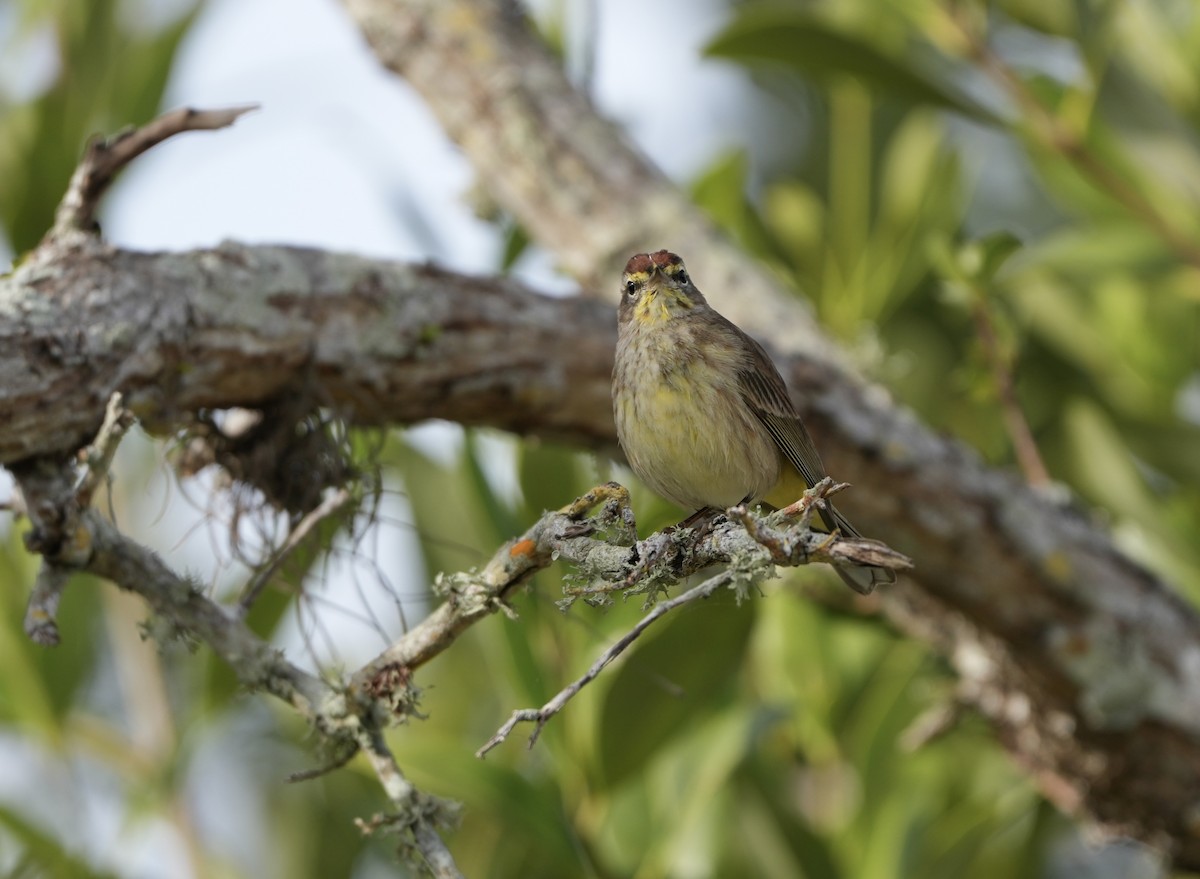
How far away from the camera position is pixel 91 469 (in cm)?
288

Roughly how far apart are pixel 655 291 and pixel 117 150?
141 centimetres

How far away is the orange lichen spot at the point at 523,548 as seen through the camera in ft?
8.14

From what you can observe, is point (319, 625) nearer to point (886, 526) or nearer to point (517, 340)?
point (517, 340)

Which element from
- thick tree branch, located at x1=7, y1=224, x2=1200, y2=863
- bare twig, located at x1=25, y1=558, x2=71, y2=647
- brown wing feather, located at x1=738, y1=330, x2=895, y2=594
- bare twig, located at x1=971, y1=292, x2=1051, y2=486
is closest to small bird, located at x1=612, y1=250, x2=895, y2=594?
brown wing feather, located at x1=738, y1=330, x2=895, y2=594

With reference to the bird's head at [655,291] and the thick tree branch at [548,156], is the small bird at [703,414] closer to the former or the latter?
the bird's head at [655,291]

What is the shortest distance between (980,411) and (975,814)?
1.67 metres

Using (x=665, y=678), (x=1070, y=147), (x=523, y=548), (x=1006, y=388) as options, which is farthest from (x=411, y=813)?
(x=1070, y=147)

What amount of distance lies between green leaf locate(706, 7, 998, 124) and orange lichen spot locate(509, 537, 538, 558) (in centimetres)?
257

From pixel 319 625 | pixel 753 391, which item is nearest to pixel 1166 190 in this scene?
pixel 753 391

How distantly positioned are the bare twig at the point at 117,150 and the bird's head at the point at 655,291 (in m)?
1.14

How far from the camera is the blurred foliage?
376 centimetres

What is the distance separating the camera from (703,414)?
138 inches

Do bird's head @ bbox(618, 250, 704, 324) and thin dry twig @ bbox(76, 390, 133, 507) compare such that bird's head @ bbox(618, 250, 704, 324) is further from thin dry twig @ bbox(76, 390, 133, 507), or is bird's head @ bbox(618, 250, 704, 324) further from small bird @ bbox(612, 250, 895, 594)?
thin dry twig @ bbox(76, 390, 133, 507)

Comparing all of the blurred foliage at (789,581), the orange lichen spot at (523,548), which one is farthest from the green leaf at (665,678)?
the orange lichen spot at (523,548)
